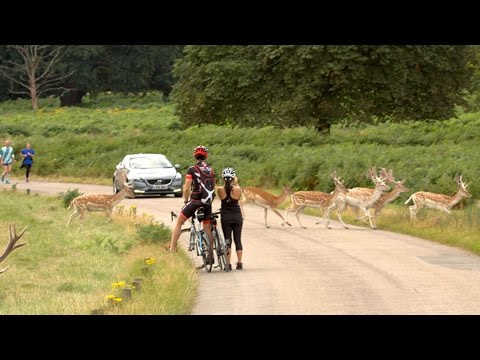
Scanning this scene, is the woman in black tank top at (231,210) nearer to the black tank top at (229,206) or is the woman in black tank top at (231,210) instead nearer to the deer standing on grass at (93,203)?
the black tank top at (229,206)

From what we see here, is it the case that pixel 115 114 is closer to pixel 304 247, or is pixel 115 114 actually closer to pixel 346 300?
pixel 304 247

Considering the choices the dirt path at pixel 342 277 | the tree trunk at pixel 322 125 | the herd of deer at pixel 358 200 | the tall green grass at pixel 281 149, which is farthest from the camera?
the tree trunk at pixel 322 125

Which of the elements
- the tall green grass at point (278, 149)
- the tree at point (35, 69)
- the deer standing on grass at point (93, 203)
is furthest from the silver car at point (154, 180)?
the tree at point (35, 69)

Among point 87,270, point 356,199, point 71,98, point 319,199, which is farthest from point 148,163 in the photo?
point 71,98

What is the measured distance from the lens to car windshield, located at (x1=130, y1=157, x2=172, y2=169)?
Result: 39625 millimetres

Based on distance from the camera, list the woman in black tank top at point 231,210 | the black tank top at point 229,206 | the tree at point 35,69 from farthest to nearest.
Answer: the tree at point 35,69
the black tank top at point 229,206
the woman in black tank top at point 231,210

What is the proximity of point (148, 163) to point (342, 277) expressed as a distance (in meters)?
22.0

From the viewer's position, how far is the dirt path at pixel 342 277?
1526 cm

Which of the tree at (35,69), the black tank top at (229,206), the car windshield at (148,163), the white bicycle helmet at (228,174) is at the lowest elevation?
the car windshield at (148,163)

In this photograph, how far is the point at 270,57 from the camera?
52812mm

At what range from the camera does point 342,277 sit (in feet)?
60.6

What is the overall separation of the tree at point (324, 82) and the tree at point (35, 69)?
4148cm

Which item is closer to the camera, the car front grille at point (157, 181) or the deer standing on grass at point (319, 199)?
the deer standing on grass at point (319, 199)

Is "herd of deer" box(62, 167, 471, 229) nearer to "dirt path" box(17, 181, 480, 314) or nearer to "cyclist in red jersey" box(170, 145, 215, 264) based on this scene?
"dirt path" box(17, 181, 480, 314)
